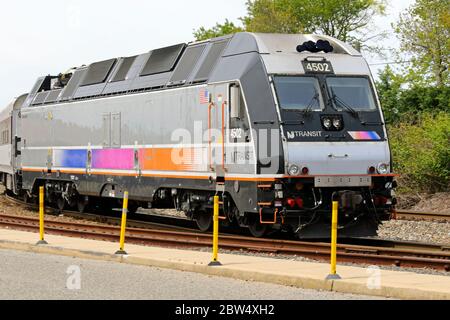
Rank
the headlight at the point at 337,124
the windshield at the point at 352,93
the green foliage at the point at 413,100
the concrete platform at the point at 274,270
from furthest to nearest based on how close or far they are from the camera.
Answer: the green foliage at the point at 413,100 → the windshield at the point at 352,93 → the headlight at the point at 337,124 → the concrete platform at the point at 274,270

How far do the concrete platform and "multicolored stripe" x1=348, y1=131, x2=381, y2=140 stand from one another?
12.2 ft

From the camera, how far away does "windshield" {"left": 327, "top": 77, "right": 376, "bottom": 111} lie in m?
17.8

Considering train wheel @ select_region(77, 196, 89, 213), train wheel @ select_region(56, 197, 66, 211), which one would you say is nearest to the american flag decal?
train wheel @ select_region(77, 196, 89, 213)

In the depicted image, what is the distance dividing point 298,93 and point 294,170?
1.60 meters

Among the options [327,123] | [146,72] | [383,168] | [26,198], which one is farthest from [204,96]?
[26,198]

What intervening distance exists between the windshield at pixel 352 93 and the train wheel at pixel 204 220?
3936 mm

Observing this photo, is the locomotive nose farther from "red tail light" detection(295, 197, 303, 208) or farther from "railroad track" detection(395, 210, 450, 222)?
"railroad track" detection(395, 210, 450, 222)

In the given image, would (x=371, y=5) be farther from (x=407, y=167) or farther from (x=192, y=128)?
(x=192, y=128)

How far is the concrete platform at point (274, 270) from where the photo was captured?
11.1 m

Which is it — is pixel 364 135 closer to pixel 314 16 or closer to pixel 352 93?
pixel 352 93

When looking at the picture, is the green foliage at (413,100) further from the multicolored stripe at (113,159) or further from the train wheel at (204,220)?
the train wheel at (204,220)

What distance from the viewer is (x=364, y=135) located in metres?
17.6

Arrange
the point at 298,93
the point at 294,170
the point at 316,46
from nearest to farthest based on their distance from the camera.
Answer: the point at 294,170 → the point at 298,93 → the point at 316,46

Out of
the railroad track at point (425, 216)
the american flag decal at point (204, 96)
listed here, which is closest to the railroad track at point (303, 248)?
the american flag decal at point (204, 96)
